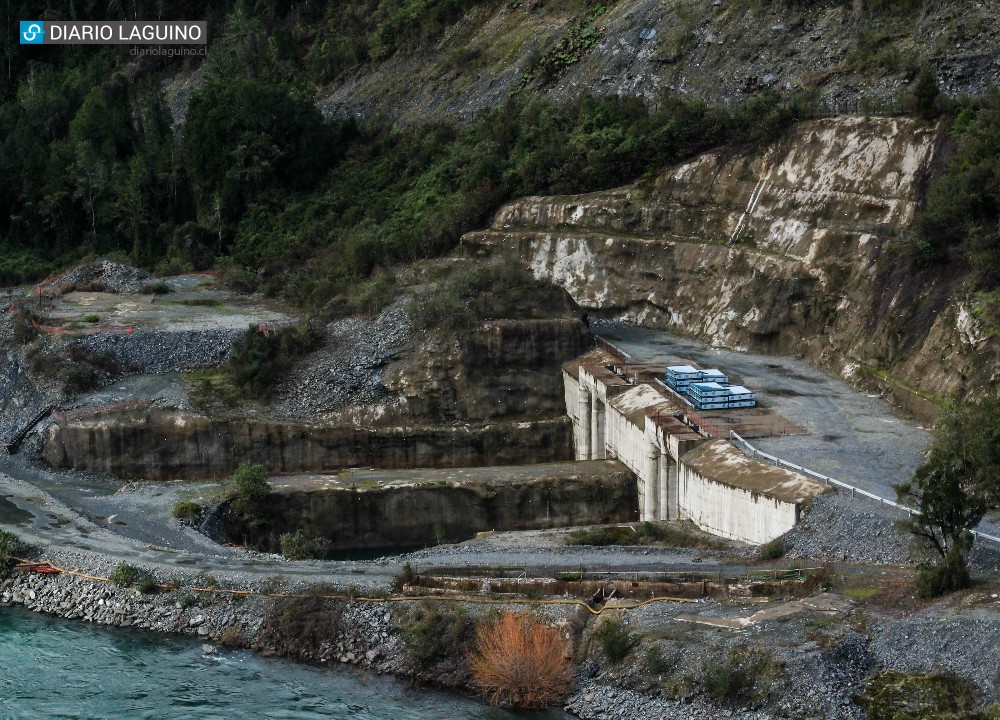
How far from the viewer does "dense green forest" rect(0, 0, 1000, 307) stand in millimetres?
67062

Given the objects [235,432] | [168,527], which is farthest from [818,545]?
[235,432]

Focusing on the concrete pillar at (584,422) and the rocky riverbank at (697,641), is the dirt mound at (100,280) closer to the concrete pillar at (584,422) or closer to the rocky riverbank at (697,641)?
the concrete pillar at (584,422)

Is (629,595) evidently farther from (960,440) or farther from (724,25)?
(724,25)

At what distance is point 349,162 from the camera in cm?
8069

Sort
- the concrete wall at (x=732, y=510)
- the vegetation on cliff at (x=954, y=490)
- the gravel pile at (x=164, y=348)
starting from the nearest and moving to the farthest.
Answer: the vegetation on cliff at (x=954, y=490) → the concrete wall at (x=732, y=510) → the gravel pile at (x=164, y=348)

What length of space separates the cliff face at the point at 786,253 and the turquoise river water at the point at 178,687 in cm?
2198

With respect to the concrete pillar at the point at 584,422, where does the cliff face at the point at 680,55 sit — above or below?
above

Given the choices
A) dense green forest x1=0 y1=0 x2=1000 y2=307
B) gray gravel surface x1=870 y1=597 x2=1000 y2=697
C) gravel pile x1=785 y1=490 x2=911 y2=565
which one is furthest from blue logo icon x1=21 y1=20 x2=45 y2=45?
gray gravel surface x1=870 y1=597 x2=1000 y2=697

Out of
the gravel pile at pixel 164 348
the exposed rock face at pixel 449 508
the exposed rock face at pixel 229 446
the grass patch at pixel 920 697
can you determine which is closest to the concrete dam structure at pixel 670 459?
the exposed rock face at pixel 449 508

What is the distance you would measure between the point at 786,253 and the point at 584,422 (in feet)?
36.1

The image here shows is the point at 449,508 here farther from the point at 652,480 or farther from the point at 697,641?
the point at 697,641

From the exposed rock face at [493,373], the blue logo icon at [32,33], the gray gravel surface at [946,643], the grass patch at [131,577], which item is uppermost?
the blue logo icon at [32,33]

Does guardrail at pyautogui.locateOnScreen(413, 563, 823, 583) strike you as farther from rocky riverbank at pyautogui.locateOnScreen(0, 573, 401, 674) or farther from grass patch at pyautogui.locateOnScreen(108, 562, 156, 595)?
grass patch at pyautogui.locateOnScreen(108, 562, 156, 595)

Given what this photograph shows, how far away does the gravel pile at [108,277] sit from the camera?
230 feet
